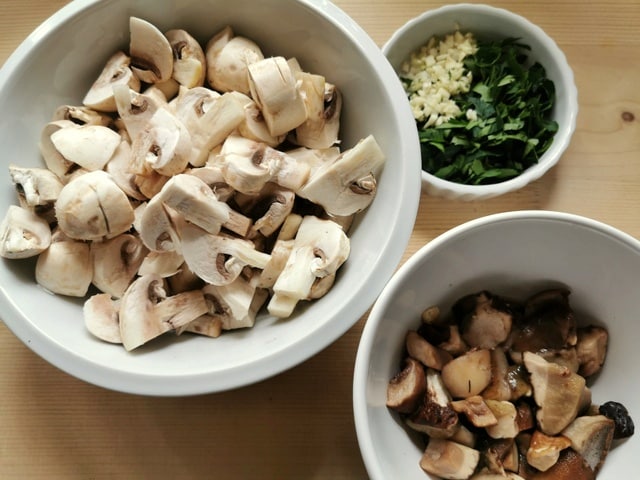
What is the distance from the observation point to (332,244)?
78 cm

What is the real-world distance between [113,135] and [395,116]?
405 millimetres

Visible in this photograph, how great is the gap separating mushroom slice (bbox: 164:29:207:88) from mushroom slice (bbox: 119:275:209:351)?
0.31 meters

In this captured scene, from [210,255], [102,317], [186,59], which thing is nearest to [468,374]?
[210,255]

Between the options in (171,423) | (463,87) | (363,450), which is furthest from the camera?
(463,87)

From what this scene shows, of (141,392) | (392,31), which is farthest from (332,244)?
(392,31)

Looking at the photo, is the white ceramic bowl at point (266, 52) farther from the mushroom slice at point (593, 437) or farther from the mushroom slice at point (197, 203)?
the mushroom slice at point (593, 437)

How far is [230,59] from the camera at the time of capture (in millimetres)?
881

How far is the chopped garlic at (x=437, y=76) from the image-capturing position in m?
1.06

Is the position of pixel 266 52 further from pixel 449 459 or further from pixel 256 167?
pixel 449 459

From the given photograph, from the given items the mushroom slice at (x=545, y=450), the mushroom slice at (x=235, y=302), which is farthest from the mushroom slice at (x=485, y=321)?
the mushroom slice at (x=235, y=302)

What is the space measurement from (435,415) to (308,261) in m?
0.27

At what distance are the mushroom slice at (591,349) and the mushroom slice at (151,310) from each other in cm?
54

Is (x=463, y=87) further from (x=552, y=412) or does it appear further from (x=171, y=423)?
(x=171, y=423)

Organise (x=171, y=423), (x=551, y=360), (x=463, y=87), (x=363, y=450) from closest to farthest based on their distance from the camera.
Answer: (x=363, y=450) < (x=551, y=360) < (x=171, y=423) < (x=463, y=87)
